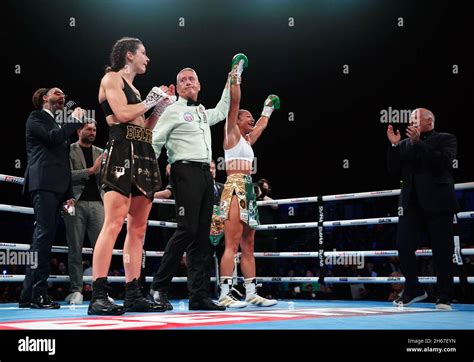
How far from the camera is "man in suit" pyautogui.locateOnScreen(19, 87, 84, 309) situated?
11.4ft

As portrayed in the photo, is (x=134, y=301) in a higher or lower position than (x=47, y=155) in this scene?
lower

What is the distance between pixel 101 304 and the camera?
8.38 ft

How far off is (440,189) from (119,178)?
2.18 meters

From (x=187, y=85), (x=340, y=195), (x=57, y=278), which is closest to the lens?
(x=187, y=85)

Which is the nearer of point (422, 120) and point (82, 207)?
point (422, 120)

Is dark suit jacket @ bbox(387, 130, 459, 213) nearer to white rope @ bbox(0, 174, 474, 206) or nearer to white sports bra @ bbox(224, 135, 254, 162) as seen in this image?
white rope @ bbox(0, 174, 474, 206)

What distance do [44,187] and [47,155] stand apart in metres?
0.22

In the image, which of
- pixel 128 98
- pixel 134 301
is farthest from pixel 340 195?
pixel 128 98

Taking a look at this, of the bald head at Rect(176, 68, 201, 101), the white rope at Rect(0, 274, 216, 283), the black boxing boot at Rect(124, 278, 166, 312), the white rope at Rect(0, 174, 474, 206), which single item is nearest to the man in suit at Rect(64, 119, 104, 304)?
the white rope at Rect(0, 274, 216, 283)

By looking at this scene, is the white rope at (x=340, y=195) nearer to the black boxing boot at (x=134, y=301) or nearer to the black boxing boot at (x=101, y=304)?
the black boxing boot at (x=134, y=301)

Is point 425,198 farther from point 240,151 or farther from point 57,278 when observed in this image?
point 57,278

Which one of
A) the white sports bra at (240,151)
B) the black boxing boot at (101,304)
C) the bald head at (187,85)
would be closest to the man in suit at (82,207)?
the white sports bra at (240,151)

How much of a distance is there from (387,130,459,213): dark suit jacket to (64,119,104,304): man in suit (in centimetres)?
218

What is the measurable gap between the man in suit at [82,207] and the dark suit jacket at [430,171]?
7.15ft
